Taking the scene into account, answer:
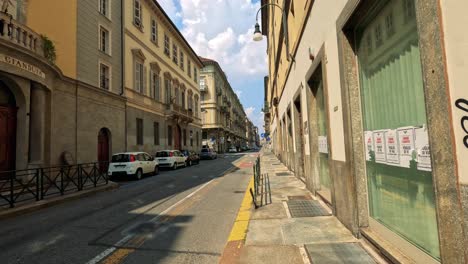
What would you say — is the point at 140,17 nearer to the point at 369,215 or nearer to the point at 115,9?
the point at 115,9

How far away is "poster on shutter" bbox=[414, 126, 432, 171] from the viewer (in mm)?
3000

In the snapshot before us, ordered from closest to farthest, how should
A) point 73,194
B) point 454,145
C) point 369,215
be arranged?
point 454,145 → point 369,215 → point 73,194

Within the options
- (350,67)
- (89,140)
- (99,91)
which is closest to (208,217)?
(350,67)

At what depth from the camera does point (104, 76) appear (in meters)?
20.5

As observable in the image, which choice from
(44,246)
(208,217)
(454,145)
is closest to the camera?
(454,145)

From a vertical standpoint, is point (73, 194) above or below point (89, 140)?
below

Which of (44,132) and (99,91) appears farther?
(99,91)

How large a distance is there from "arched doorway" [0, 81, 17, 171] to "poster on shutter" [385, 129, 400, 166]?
14.8 metres

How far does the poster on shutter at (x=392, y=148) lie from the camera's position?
3.68 meters

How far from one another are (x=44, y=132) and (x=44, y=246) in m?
11.3

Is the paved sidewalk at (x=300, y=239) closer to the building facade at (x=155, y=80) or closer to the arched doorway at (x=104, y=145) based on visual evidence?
the arched doorway at (x=104, y=145)

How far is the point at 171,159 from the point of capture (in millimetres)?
22938

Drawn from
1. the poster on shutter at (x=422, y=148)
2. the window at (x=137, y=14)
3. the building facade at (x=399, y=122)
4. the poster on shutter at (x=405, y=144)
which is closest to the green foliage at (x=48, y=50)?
the window at (x=137, y=14)

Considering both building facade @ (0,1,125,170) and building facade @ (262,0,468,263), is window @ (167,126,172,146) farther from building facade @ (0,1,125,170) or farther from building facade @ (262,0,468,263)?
building facade @ (262,0,468,263)
